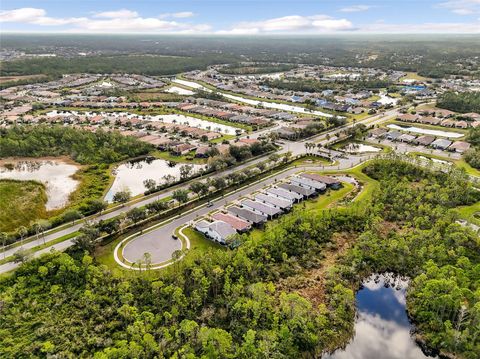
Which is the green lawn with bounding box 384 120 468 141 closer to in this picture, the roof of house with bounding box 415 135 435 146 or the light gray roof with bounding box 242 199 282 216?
the roof of house with bounding box 415 135 435 146

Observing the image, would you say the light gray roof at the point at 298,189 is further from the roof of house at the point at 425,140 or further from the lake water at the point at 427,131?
the lake water at the point at 427,131

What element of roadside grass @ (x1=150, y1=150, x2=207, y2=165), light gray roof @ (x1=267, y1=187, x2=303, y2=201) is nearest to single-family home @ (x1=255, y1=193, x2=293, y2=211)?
light gray roof @ (x1=267, y1=187, x2=303, y2=201)

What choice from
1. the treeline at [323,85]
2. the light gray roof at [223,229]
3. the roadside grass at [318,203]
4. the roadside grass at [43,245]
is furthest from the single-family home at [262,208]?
the treeline at [323,85]

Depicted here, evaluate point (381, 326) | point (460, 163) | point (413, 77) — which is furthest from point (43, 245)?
point (413, 77)

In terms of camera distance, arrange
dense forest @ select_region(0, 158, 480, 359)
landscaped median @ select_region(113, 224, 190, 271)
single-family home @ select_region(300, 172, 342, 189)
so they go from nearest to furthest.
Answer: dense forest @ select_region(0, 158, 480, 359), landscaped median @ select_region(113, 224, 190, 271), single-family home @ select_region(300, 172, 342, 189)

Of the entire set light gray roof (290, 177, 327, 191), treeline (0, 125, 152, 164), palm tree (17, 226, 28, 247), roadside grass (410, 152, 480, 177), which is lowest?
roadside grass (410, 152, 480, 177)

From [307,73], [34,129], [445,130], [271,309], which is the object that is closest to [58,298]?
[271,309]

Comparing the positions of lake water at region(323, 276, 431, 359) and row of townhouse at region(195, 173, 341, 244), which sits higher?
row of townhouse at region(195, 173, 341, 244)

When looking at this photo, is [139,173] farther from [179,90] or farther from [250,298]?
[179,90]
